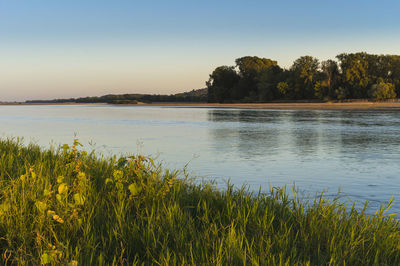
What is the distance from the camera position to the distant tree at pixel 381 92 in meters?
87.4

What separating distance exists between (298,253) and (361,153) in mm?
10495

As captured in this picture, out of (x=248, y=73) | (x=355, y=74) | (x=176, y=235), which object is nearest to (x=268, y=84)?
(x=248, y=73)

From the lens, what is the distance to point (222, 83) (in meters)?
133

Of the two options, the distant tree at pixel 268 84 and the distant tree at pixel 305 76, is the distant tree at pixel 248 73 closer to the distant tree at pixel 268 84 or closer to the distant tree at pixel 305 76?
the distant tree at pixel 268 84

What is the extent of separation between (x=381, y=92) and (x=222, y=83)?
55.8 metres

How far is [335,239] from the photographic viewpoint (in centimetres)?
477

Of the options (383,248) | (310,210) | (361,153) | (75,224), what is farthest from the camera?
(361,153)

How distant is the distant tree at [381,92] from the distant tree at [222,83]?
163ft

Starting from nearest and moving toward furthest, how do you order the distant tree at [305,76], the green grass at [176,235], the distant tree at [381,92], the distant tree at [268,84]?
the green grass at [176,235], the distant tree at [381,92], the distant tree at [305,76], the distant tree at [268,84]

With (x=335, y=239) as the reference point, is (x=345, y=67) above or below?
above

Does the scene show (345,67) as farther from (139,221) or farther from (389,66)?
(139,221)

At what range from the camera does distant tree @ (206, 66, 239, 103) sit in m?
131

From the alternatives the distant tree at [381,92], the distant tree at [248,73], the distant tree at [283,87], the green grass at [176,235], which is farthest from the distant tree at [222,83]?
the green grass at [176,235]

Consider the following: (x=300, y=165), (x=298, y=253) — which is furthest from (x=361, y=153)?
(x=298, y=253)
